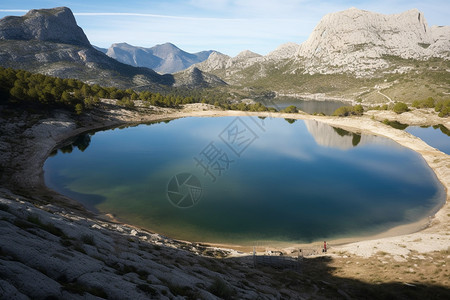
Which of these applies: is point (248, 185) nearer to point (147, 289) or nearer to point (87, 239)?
point (87, 239)

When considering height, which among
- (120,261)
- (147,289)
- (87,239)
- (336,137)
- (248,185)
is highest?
(336,137)

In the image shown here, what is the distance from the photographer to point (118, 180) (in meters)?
53.9

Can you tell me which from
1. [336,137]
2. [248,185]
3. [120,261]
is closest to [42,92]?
[248,185]

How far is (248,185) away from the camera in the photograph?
52.9 metres

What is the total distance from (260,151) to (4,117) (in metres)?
80.0

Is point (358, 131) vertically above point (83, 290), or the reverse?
point (358, 131)

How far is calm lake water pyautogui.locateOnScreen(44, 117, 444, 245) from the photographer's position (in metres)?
38.7

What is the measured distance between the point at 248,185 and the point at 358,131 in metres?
86.2

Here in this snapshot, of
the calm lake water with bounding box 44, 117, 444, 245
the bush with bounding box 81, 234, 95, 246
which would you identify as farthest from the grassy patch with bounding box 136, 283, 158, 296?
the calm lake water with bounding box 44, 117, 444, 245

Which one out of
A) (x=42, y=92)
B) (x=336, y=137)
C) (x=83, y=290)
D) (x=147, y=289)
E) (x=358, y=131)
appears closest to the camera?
(x=83, y=290)

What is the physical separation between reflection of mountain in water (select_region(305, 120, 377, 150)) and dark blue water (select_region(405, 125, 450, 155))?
780 inches

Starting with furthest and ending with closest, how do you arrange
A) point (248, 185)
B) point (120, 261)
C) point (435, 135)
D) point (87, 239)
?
point (435, 135)
point (248, 185)
point (87, 239)
point (120, 261)

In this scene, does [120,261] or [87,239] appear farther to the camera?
[87,239]

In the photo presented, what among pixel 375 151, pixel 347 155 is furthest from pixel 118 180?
pixel 375 151
